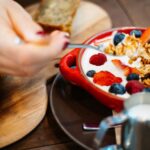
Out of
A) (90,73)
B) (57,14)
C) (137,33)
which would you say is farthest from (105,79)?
(57,14)

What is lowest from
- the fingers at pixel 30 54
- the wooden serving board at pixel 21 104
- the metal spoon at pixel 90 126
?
the metal spoon at pixel 90 126

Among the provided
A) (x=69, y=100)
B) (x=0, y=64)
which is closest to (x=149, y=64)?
(x=69, y=100)

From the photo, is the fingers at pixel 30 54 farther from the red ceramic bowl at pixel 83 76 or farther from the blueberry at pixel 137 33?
the blueberry at pixel 137 33

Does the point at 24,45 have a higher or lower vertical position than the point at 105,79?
higher

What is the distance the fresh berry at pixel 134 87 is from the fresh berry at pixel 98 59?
0.08 metres

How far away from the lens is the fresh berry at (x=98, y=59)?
68 centimetres

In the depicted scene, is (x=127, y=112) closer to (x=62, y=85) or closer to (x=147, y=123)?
(x=147, y=123)

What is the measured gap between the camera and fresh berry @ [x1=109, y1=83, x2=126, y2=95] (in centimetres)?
61

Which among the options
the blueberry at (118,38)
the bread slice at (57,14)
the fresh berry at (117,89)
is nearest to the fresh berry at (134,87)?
the fresh berry at (117,89)

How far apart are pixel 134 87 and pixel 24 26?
195mm

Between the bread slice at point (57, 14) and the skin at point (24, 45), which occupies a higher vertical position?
the skin at point (24, 45)

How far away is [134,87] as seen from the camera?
61 cm

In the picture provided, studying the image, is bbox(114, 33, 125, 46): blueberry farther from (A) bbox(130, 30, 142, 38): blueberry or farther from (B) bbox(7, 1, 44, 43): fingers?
(B) bbox(7, 1, 44, 43): fingers

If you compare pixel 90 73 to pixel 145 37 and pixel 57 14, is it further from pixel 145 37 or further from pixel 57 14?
pixel 57 14
